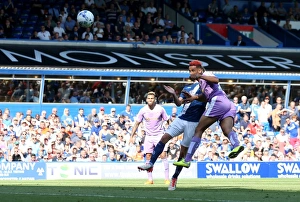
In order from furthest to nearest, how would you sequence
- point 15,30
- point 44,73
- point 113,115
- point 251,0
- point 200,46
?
1. point 251,0
2. point 200,46
3. point 15,30
4. point 44,73
5. point 113,115

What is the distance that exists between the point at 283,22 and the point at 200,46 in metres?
7.18

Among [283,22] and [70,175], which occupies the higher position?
[283,22]

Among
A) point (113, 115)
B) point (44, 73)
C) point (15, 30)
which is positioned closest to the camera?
point (113, 115)

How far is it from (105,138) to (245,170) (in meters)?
4.62

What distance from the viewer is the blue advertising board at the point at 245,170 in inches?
931

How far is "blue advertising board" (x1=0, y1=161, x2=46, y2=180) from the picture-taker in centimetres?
2220

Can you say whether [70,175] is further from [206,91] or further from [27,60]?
[206,91]

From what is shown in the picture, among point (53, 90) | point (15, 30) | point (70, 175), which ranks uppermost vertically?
point (15, 30)

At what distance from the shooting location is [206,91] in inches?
551

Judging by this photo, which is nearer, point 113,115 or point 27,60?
point 113,115

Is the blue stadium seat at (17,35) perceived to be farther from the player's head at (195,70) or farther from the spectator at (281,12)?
the player's head at (195,70)

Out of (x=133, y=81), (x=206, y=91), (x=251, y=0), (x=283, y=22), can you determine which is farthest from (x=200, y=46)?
(x=206, y=91)

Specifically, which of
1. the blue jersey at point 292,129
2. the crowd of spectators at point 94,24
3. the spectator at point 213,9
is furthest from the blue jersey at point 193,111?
the spectator at point 213,9

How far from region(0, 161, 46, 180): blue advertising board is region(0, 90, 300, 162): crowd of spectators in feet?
4.05
